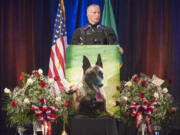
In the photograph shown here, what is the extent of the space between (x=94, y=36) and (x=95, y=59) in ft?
1.46

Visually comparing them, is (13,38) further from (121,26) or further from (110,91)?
(110,91)

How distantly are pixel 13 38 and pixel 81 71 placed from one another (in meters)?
2.30

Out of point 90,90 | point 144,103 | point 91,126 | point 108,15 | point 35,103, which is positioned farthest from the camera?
point 108,15

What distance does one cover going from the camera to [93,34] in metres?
5.62

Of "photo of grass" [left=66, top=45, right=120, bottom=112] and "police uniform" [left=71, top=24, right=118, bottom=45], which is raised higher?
"police uniform" [left=71, top=24, right=118, bottom=45]

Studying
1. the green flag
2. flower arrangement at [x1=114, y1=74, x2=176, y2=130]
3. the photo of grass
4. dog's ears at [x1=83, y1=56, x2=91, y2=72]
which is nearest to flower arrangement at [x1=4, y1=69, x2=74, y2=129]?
the photo of grass

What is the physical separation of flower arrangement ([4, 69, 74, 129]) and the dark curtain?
6.55 feet

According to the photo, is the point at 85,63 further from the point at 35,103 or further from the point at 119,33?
the point at 119,33

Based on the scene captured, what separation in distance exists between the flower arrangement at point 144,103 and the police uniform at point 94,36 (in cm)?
77

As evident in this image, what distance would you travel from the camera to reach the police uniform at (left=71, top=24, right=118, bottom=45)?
5598mm

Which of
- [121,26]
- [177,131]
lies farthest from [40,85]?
[177,131]

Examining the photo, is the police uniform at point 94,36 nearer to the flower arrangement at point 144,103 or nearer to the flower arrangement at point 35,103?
the flower arrangement at point 144,103

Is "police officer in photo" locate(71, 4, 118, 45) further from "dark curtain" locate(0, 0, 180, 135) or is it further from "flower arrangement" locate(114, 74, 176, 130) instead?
"dark curtain" locate(0, 0, 180, 135)

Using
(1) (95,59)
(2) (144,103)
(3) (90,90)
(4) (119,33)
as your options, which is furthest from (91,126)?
(4) (119,33)
